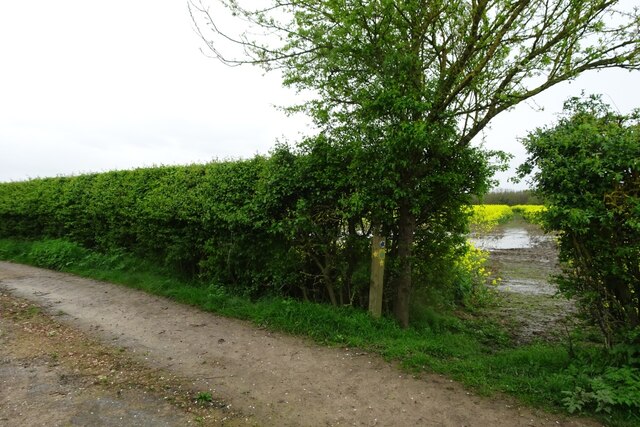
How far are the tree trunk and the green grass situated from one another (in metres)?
0.33

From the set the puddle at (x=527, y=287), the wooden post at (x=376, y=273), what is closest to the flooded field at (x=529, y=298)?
the puddle at (x=527, y=287)

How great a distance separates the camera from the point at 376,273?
5938mm

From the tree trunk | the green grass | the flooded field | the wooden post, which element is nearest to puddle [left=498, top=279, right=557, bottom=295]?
the flooded field

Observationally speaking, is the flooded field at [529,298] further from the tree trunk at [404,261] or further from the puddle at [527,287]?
the tree trunk at [404,261]

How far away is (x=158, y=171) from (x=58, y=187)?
18.2ft

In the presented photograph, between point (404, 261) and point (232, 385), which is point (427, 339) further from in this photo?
point (232, 385)

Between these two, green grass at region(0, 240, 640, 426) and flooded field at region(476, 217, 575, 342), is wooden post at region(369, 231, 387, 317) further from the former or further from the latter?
flooded field at region(476, 217, 575, 342)

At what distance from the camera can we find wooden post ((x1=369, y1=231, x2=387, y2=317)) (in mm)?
5891

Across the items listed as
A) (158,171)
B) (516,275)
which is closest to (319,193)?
(158,171)

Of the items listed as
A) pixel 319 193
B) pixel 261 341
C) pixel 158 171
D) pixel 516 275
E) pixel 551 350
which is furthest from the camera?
pixel 516 275

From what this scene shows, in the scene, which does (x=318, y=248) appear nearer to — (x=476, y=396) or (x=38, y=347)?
(x=476, y=396)

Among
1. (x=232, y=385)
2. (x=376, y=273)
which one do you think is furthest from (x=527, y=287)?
(x=232, y=385)

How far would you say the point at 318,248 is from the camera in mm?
6297

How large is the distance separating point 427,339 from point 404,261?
3.81 ft
